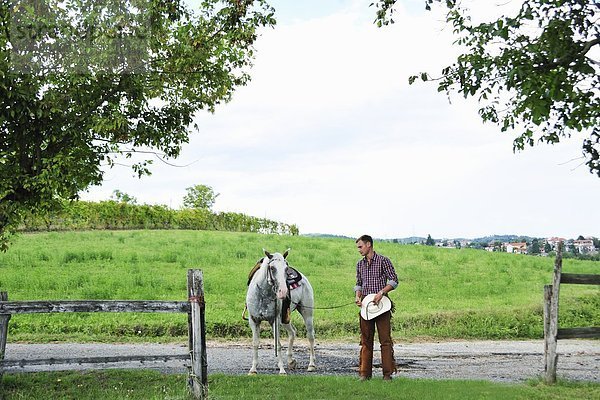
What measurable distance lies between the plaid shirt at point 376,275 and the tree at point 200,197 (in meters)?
98.2

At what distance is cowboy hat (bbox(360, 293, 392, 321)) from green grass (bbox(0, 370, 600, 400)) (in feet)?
3.75

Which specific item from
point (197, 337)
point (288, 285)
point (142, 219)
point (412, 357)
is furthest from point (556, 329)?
point (142, 219)

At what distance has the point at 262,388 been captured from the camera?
10.1 m

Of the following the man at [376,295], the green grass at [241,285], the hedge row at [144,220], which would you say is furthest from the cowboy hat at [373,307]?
the hedge row at [144,220]

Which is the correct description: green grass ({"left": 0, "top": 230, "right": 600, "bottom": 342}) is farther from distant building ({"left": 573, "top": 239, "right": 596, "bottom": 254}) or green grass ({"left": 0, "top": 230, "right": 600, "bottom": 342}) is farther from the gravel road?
distant building ({"left": 573, "top": 239, "right": 596, "bottom": 254})

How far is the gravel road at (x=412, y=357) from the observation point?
41.1ft

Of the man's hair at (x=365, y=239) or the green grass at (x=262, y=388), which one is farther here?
the man's hair at (x=365, y=239)

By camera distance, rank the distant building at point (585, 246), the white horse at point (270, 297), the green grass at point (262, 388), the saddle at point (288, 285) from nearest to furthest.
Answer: the green grass at point (262, 388) → the white horse at point (270, 297) → the saddle at point (288, 285) → the distant building at point (585, 246)

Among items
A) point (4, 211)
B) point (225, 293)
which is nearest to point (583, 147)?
point (4, 211)

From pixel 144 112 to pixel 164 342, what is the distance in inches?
282

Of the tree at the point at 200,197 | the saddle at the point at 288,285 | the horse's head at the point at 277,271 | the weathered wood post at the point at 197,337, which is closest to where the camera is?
the weathered wood post at the point at 197,337

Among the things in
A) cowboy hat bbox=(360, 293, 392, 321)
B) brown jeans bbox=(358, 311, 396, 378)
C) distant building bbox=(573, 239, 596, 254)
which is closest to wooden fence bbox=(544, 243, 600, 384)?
brown jeans bbox=(358, 311, 396, 378)

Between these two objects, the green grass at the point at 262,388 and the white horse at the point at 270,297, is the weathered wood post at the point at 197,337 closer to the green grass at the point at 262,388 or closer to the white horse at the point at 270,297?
the green grass at the point at 262,388

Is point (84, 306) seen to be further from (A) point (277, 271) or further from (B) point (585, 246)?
(B) point (585, 246)
